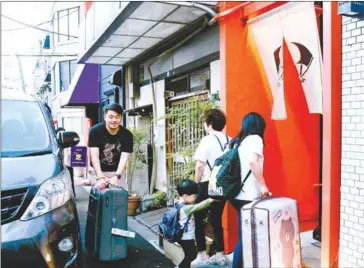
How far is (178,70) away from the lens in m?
8.23

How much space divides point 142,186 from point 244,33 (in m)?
5.33

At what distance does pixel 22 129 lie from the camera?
14.3 ft

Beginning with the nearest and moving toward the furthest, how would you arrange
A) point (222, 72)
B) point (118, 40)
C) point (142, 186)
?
point (222, 72), point (118, 40), point (142, 186)

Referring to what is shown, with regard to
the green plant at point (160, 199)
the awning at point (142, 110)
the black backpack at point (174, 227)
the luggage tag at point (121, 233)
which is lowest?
the green plant at point (160, 199)

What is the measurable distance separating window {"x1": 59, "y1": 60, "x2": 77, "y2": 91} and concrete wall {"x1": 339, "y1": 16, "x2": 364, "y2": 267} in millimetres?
21029

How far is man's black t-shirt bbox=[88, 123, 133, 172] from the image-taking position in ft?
17.4

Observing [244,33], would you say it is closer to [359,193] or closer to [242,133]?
[242,133]

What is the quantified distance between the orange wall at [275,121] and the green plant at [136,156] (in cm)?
388

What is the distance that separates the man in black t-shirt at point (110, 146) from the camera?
5.26m

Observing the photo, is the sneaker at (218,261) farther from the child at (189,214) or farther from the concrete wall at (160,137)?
the concrete wall at (160,137)

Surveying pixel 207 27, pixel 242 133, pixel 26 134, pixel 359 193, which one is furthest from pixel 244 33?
pixel 26 134

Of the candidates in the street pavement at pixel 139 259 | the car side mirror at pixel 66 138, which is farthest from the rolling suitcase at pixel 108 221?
the car side mirror at pixel 66 138

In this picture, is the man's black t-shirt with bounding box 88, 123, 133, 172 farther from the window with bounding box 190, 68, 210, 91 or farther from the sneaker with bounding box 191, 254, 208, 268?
the window with bounding box 190, 68, 210, 91

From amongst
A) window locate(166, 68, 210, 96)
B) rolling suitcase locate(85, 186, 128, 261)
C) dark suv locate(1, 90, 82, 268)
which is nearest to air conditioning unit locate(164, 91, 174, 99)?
window locate(166, 68, 210, 96)
